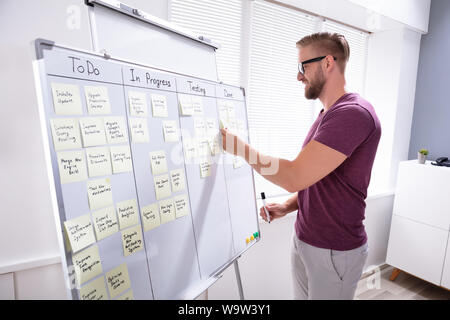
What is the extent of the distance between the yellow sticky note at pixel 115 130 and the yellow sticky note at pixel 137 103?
0.05m

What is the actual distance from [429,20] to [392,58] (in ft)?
1.56

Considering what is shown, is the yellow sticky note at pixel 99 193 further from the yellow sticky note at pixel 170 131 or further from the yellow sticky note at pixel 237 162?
the yellow sticky note at pixel 237 162

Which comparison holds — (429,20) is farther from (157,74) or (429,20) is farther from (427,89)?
(157,74)

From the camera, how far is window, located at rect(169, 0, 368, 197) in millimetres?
1826

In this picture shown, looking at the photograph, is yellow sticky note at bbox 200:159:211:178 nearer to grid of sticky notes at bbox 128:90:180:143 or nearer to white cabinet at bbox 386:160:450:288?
grid of sticky notes at bbox 128:90:180:143

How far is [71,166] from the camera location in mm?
657

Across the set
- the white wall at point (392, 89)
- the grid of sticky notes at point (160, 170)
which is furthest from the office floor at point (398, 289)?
the grid of sticky notes at point (160, 170)

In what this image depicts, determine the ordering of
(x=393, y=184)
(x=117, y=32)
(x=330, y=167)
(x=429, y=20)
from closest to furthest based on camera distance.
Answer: (x=117, y=32)
(x=330, y=167)
(x=429, y=20)
(x=393, y=184)

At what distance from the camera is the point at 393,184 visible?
2750 millimetres

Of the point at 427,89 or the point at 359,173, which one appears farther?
the point at 427,89

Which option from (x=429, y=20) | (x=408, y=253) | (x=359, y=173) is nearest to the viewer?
(x=359, y=173)

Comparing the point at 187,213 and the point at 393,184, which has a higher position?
the point at 187,213

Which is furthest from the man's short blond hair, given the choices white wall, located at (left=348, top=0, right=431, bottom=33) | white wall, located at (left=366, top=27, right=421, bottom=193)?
white wall, located at (left=366, top=27, right=421, bottom=193)

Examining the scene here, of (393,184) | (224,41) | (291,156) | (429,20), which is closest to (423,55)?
(429,20)
